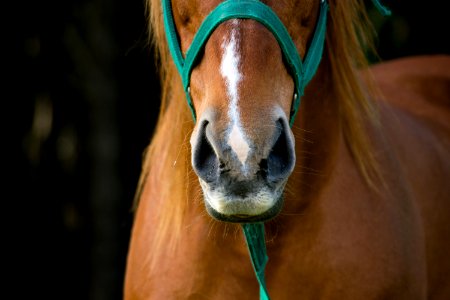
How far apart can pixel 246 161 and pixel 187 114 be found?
0.57 meters

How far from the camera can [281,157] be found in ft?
5.41

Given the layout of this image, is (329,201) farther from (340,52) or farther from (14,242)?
(14,242)

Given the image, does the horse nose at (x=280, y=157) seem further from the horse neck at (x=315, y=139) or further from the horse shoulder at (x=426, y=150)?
the horse shoulder at (x=426, y=150)

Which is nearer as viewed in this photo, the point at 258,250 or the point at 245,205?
the point at 245,205

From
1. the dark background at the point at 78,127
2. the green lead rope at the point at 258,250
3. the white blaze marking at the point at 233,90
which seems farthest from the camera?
the dark background at the point at 78,127

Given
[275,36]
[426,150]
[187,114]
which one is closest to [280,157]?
[275,36]

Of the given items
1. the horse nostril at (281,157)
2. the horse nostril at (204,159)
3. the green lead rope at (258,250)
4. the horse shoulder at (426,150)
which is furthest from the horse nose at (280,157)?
the horse shoulder at (426,150)

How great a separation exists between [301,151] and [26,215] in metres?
3.90

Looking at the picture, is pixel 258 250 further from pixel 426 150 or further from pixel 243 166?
pixel 426 150

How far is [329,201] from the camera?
214 centimetres

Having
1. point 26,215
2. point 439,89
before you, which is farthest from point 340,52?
point 26,215

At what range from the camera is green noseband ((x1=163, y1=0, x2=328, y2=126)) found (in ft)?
5.78

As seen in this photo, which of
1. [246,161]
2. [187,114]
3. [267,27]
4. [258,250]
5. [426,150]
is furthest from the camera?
[426,150]

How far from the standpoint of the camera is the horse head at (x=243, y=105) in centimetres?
160
